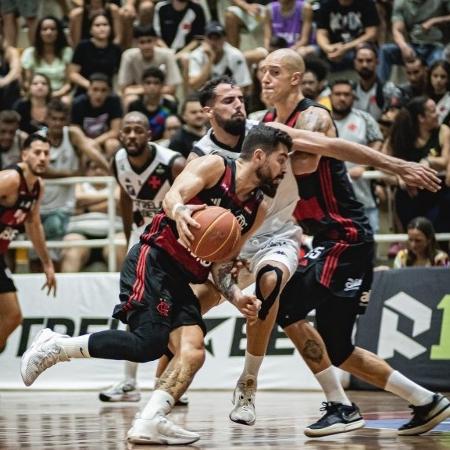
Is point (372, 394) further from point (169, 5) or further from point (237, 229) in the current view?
point (169, 5)

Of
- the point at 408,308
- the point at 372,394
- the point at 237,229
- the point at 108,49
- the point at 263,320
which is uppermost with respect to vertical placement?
the point at 108,49

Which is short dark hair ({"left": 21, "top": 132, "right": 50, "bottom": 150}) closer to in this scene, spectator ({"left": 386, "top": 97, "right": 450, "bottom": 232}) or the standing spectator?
spectator ({"left": 386, "top": 97, "right": 450, "bottom": 232})

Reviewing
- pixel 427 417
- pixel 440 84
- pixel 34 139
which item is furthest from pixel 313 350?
pixel 440 84

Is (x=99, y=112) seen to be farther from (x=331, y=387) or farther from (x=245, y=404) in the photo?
(x=245, y=404)

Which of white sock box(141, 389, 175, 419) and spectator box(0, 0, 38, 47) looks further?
spectator box(0, 0, 38, 47)

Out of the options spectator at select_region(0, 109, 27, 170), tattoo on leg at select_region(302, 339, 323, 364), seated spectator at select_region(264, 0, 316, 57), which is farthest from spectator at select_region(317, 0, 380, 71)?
tattoo on leg at select_region(302, 339, 323, 364)

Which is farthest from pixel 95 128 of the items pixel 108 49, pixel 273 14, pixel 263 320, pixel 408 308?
pixel 263 320

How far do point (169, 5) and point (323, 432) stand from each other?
392 inches

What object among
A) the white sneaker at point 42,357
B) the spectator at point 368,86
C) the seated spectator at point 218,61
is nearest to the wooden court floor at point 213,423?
the white sneaker at point 42,357

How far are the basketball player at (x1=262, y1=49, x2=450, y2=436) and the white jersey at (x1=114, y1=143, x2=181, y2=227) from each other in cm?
322

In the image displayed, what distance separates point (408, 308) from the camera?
11.2 m

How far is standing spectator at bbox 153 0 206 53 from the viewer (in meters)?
16.0

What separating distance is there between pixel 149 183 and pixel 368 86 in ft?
13.8

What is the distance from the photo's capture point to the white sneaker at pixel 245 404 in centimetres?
714
